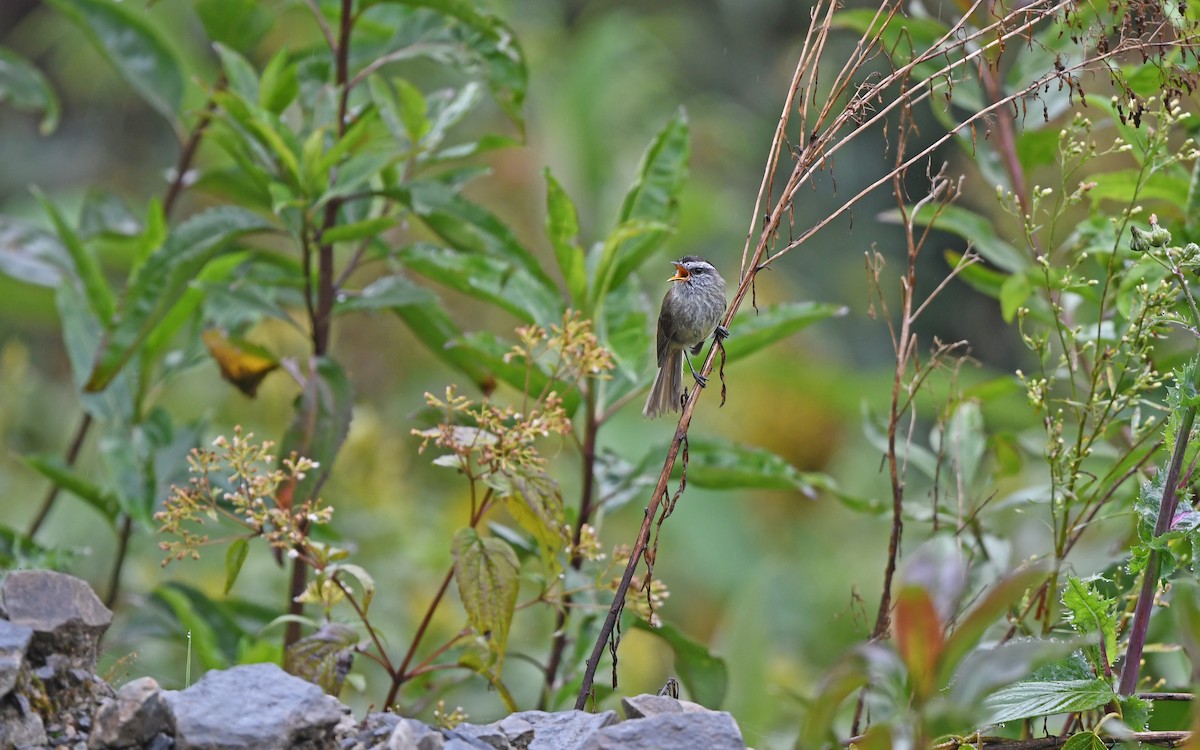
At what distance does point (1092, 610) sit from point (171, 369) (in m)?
2.04

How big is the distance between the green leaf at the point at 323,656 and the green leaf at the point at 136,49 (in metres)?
1.61

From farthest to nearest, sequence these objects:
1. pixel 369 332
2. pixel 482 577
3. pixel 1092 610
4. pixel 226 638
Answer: pixel 369 332 → pixel 226 638 → pixel 482 577 → pixel 1092 610

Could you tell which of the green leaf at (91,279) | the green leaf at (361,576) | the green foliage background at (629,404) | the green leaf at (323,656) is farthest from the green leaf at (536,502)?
the green foliage background at (629,404)

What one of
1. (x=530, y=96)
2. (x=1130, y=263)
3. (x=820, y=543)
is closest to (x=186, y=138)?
(x=1130, y=263)

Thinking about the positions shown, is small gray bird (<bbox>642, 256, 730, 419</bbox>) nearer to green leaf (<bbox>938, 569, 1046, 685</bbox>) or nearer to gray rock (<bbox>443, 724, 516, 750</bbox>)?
gray rock (<bbox>443, 724, 516, 750</bbox>)

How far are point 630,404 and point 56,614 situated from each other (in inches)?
207

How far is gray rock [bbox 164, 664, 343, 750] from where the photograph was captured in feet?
4.93

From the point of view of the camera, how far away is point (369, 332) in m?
6.80

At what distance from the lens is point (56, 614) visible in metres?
1.68

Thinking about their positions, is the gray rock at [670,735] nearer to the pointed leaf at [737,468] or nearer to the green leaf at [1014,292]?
the pointed leaf at [737,468]

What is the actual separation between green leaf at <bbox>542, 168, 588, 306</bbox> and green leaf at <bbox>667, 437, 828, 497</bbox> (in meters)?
0.36

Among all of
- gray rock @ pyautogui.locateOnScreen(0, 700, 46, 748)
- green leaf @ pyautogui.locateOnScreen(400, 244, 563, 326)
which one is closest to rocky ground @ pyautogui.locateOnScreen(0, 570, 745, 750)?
gray rock @ pyautogui.locateOnScreen(0, 700, 46, 748)

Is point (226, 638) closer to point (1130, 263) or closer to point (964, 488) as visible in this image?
point (964, 488)

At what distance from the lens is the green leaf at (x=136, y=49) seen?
111 inches
